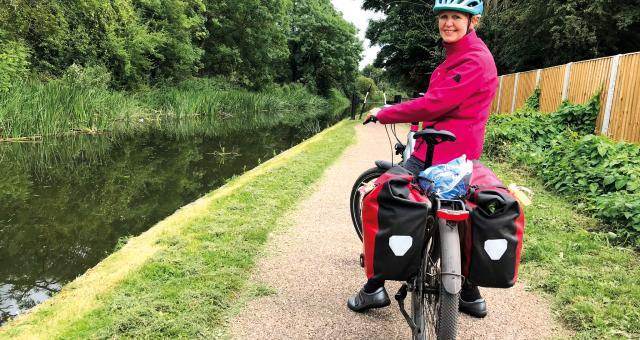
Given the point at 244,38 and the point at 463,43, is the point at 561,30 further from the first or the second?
the point at 244,38

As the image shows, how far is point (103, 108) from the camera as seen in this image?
14516 mm

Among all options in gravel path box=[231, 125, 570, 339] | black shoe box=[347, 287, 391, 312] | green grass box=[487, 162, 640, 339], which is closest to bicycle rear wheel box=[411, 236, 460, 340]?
gravel path box=[231, 125, 570, 339]

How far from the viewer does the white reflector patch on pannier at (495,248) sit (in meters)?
2.14

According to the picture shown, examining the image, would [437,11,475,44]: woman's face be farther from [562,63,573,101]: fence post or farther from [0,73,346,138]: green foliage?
[0,73,346,138]: green foliage

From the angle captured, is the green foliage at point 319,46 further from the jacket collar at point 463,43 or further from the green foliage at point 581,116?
the jacket collar at point 463,43

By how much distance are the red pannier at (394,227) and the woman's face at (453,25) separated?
0.87m

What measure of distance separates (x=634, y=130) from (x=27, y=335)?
816cm

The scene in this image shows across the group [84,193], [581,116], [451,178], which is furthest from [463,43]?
[581,116]

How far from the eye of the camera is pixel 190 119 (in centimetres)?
2056

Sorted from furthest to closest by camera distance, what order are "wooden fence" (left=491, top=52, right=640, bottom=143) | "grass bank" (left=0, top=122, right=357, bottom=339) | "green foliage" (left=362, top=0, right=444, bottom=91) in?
"green foliage" (left=362, top=0, right=444, bottom=91)
"wooden fence" (left=491, top=52, right=640, bottom=143)
"grass bank" (left=0, top=122, right=357, bottom=339)

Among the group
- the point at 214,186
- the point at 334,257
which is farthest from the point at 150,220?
the point at 334,257

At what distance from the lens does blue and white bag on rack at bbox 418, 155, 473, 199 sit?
2.32 meters

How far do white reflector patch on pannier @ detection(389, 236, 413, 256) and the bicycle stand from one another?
0.54 feet

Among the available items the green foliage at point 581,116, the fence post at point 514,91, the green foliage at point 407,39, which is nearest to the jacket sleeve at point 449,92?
the green foliage at point 581,116
